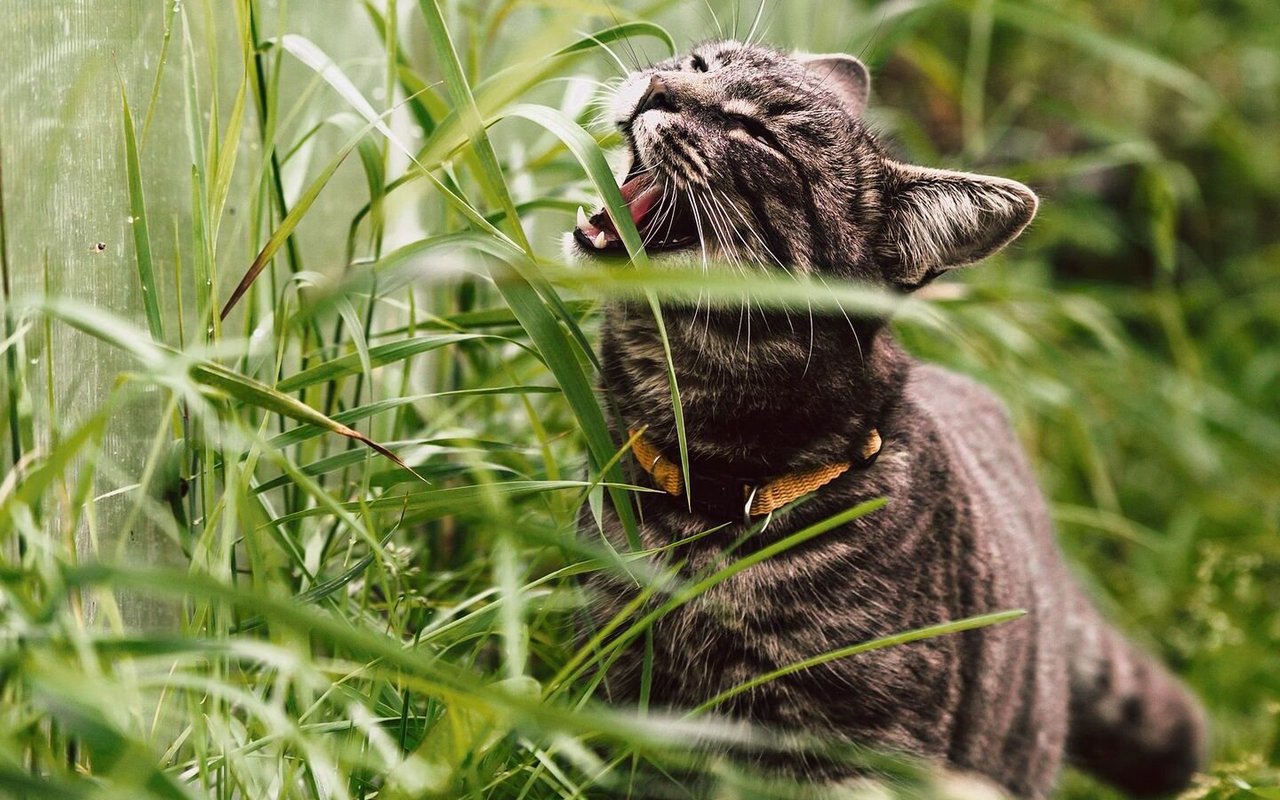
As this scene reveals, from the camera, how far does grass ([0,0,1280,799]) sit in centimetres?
115

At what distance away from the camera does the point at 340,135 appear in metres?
2.34

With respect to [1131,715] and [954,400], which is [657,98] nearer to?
[954,400]

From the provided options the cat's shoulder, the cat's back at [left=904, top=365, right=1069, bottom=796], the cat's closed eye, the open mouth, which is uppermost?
the cat's closed eye

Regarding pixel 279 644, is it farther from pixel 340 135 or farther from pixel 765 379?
pixel 340 135

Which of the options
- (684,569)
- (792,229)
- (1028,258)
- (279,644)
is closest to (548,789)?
(684,569)

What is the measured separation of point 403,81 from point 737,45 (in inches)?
23.8

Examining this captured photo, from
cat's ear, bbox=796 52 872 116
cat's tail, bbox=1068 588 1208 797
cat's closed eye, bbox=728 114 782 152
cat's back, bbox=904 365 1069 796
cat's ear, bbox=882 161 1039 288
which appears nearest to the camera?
cat's ear, bbox=882 161 1039 288

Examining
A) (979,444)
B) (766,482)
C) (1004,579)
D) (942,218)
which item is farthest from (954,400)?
(766,482)

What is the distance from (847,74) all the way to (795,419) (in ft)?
2.87

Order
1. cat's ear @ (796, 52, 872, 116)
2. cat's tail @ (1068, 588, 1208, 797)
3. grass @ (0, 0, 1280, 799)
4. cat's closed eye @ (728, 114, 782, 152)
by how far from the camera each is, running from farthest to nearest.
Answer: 1. cat's tail @ (1068, 588, 1208, 797)
2. cat's ear @ (796, 52, 872, 116)
3. cat's closed eye @ (728, 114, 782, 152)
4. grass @ (0, 0, 1280, 799)

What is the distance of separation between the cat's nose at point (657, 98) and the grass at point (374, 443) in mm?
123

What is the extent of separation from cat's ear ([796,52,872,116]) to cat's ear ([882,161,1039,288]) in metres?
0.44

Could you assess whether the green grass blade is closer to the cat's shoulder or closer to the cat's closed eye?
the cat's closed eye

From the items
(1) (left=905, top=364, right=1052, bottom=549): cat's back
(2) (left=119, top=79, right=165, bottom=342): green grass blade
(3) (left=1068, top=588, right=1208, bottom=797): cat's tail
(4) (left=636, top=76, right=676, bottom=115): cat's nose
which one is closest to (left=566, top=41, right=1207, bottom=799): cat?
(4) (left=636, top=76, right=676, bottom=115): cat's nose
